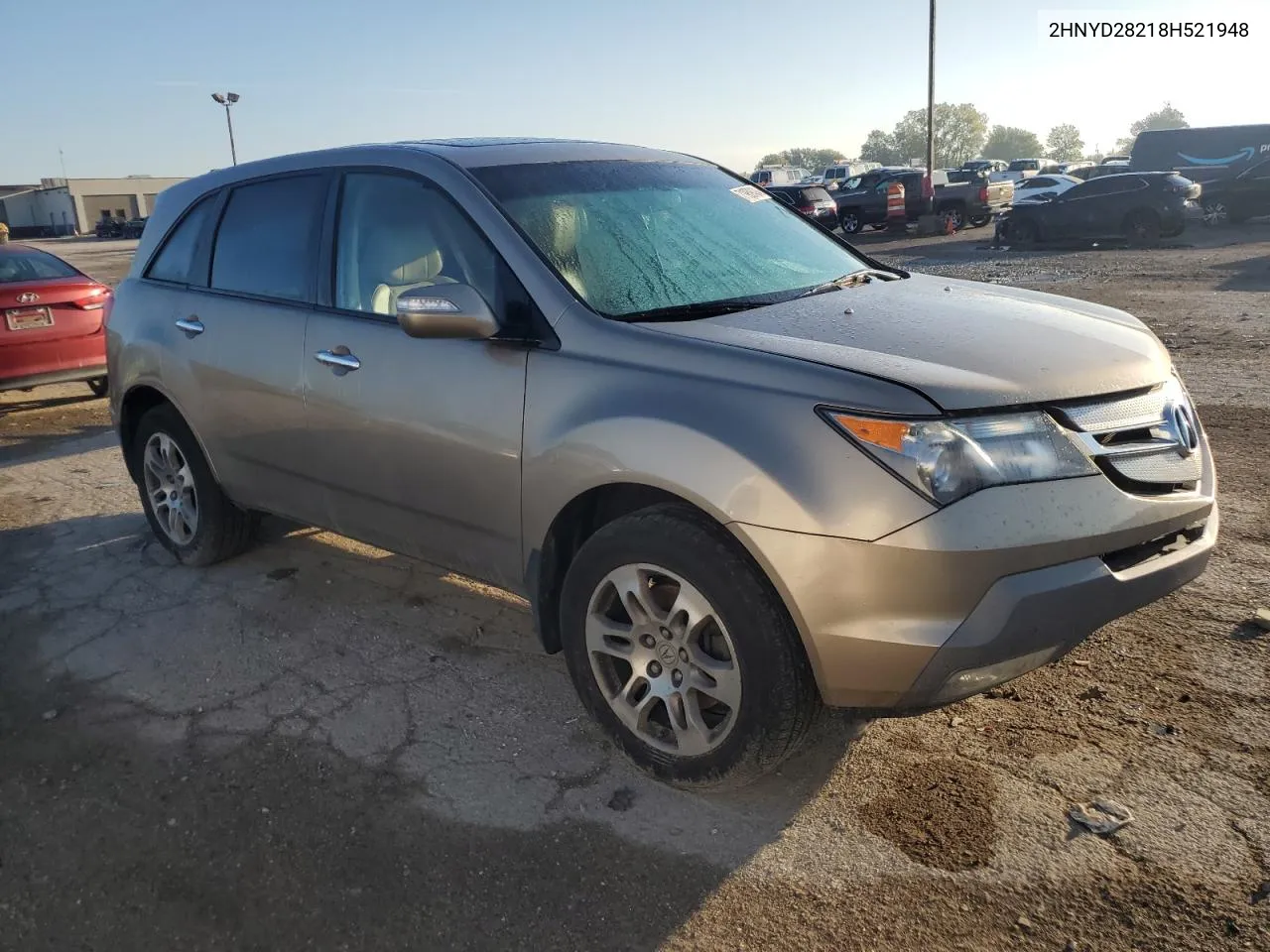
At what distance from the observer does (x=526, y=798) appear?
9.80ft

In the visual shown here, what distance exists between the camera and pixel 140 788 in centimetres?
312

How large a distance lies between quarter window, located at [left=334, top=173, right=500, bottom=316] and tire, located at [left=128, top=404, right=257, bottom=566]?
1446 millimetres

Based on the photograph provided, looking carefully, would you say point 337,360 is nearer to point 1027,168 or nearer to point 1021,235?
point 1021,235

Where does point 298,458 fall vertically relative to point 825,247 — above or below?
below

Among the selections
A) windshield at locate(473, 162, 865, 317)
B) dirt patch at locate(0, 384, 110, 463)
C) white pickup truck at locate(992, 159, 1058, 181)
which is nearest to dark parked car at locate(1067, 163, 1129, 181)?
white pickup truck at locate(992, 159, 1058, 181)

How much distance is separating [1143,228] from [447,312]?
22056mm

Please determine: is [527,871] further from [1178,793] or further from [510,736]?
[1178,793]

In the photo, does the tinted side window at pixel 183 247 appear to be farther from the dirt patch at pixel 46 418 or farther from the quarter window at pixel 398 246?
the dirt patch at pixel 46 418

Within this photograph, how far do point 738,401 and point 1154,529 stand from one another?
116cm

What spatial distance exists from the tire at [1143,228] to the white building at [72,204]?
89867 mm

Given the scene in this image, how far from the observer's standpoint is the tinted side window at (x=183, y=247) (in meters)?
4.69

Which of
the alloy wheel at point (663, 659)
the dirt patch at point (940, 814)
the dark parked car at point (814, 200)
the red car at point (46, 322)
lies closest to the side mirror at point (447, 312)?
the alloy wheel at point (663, 659)

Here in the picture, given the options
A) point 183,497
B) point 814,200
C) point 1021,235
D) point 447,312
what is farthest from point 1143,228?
point 447,312

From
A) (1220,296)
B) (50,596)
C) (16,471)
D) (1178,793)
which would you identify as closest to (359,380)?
(50,596)
